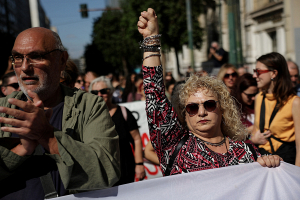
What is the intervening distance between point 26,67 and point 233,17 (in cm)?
930

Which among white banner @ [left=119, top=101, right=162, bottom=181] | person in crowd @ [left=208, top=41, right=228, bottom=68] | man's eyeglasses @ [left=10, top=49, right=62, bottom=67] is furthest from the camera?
person in crowd @ [left=208, top=41, right=228, bottom=68]

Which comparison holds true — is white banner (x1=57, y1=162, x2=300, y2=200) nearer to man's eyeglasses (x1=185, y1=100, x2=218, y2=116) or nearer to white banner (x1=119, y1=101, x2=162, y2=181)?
man's eyeglasses (x1=185, y1=100, x2=218, y2=116)

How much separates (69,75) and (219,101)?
1.66 metres

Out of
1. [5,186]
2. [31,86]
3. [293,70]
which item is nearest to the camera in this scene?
[5,186]

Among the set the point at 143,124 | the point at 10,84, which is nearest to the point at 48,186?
the point at 10,84

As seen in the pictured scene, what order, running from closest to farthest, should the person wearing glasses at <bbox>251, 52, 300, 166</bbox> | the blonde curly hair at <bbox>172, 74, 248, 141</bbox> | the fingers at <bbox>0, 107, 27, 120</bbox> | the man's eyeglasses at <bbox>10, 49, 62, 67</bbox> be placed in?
the fingers at <bbox>0, 107, 27, 120</bbox>, the man's eyeglasses at <bbox>10, 49, 62, 67</bbox>, the blonde curly hair at <bbox>172, 74, 248, 141</bbox>, the person wearing glasses at <bbox>251, 52, 300, 166</bbox>

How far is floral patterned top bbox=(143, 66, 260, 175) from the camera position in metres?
2.15

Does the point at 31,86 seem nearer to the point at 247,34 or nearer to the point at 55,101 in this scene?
the point at 55,101

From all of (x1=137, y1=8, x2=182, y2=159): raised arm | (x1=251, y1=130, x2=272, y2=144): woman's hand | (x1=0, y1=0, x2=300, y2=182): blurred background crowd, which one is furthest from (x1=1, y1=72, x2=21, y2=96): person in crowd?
(x1=251, y1=130, x2=272, y2=144): woman's hand

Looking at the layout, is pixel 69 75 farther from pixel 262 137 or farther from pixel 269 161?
pixel 269 161

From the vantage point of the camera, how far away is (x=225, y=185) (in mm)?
2064

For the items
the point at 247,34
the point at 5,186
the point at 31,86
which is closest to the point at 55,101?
the point at 31,86

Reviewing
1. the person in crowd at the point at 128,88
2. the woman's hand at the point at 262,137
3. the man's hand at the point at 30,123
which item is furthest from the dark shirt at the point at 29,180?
the person in crowd at the point at 128,88

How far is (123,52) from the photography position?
1892 inches
